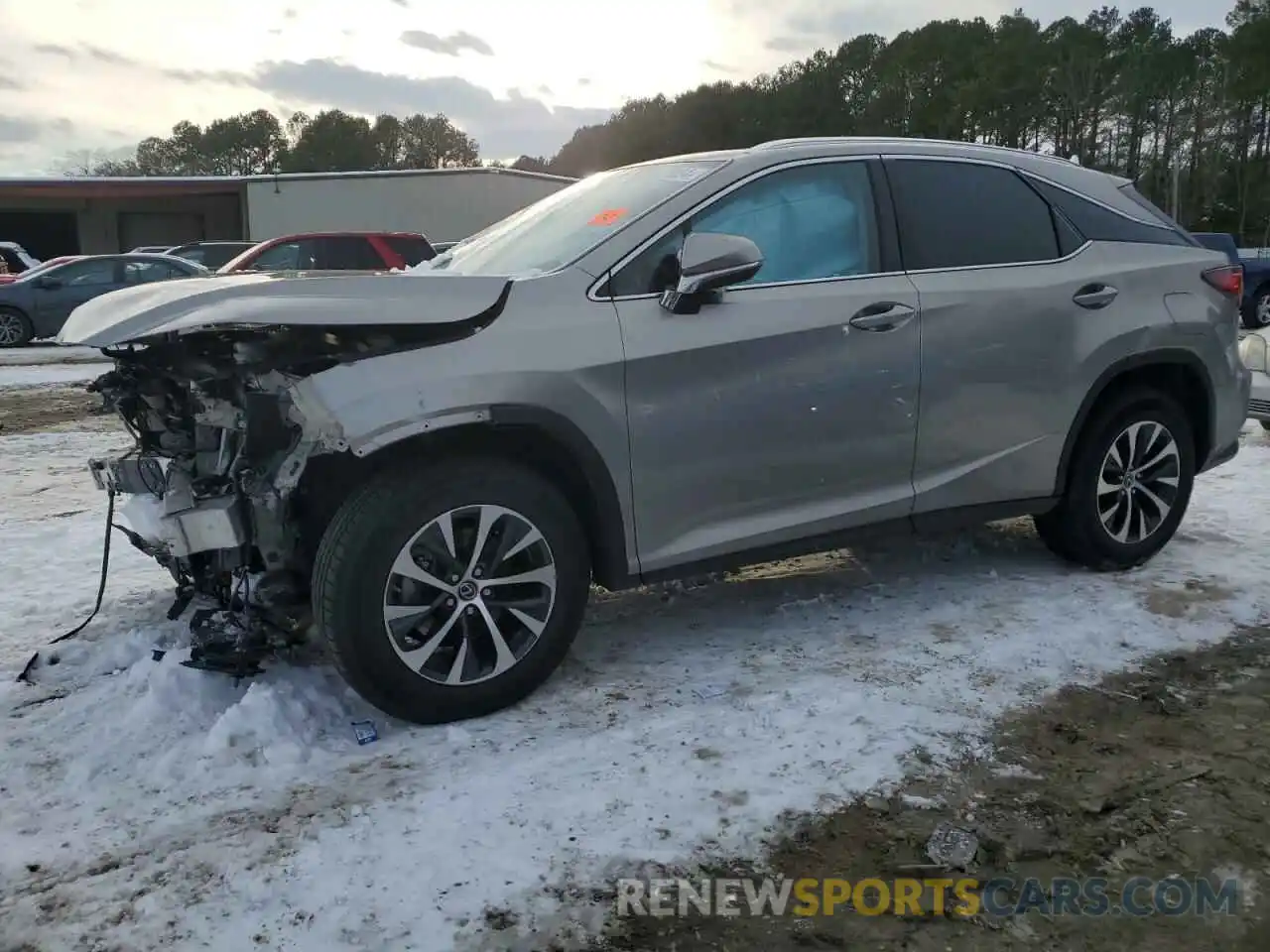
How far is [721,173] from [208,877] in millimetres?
2709

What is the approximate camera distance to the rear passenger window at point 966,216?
3.96 metres

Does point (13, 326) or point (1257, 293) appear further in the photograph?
point (1257, 293)

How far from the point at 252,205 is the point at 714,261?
33535 mm

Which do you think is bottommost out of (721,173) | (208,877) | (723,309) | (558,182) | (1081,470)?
(208,877)

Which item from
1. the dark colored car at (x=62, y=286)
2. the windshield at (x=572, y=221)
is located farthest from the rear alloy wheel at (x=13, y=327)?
the windshield at (x=572, y=221)

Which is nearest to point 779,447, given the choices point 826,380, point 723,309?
point 826,380

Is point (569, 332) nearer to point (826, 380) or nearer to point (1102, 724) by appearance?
point (826, 380)

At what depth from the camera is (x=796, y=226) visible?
3.74 meters

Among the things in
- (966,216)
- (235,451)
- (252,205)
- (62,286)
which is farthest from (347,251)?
(252,205)

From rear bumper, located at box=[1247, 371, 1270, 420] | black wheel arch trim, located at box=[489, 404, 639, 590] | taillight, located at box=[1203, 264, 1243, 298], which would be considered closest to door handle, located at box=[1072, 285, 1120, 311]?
taillight, located at box=[1203, 264, 1243, 298]

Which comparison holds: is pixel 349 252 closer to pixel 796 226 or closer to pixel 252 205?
pixel 796 226

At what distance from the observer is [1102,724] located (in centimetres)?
320

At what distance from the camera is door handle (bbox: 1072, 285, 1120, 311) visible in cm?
421

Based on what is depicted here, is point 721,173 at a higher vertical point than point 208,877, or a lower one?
higher
